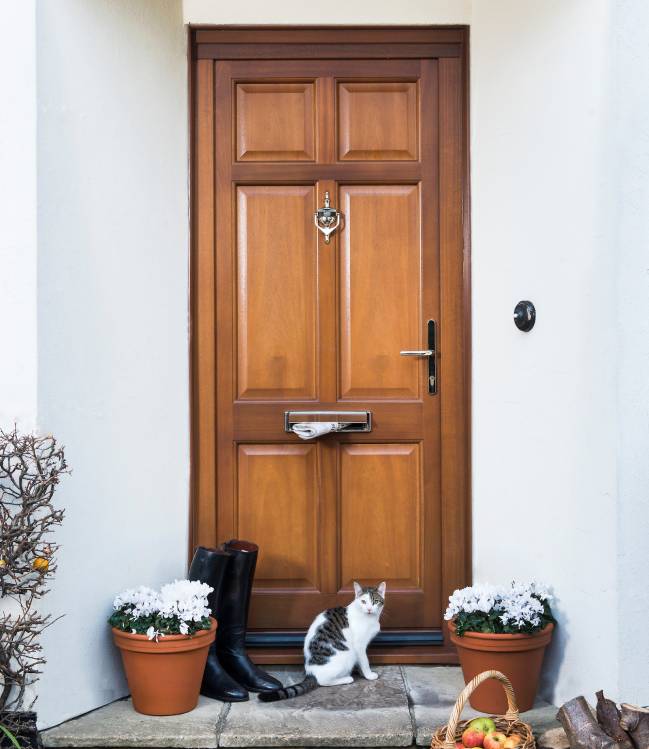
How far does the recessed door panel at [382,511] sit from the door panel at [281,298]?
0.33 m

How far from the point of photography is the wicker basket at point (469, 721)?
209 cm

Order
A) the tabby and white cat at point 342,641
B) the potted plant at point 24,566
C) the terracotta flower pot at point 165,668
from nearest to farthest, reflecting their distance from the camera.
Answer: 1. the potted plant at point 24,566
2. the terracotta flower pot at point 165,668
3. the tabby and white cat at point 342,641

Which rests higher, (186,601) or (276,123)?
(276,123)

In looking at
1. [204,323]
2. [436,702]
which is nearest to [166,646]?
[436,702]

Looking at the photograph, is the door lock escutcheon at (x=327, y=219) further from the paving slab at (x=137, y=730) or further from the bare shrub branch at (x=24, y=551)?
the paving slab at (x=137, y=730)

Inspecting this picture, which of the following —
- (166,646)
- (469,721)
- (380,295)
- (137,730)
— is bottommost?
(137,730)

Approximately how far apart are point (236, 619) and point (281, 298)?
1128mm

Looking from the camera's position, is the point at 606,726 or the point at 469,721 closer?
the point at 606,726

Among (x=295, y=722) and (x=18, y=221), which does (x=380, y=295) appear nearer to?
(x=18, y=221)

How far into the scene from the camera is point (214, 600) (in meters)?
2.72

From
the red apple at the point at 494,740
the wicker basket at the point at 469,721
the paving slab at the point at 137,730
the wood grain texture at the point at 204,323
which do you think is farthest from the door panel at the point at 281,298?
the red apple at the point at 494,740

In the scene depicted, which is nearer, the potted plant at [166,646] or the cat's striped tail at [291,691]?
the potted plant at [166,646]

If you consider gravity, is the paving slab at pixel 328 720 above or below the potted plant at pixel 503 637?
below

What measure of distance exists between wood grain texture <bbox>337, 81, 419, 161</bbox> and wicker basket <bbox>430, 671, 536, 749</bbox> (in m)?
1.81
